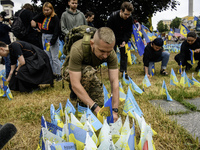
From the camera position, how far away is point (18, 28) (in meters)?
3.85

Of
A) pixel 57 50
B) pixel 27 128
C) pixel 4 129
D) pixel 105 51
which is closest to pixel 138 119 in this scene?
pixel 105 51

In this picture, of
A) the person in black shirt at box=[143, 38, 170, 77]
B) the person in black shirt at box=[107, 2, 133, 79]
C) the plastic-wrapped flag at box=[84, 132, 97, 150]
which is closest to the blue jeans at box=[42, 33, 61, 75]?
the person in black shirt at box=[107, 2, 133, 79]

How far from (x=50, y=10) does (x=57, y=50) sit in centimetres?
91

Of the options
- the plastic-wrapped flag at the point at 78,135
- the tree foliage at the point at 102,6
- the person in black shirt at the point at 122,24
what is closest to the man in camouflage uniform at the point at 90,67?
the plastic-wrapped flag at the point at 78,135

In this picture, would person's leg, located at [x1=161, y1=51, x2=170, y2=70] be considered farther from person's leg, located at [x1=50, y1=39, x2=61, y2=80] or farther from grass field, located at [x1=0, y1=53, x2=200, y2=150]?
person's leg, located at [x1=50, y1=39, x2=61, y2=80]

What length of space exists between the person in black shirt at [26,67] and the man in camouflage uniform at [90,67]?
1.11 m

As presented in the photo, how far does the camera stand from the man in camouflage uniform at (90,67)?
1.58 meters

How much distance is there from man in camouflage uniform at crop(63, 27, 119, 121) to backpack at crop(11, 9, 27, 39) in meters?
2.20

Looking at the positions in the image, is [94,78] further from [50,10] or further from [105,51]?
[50,10]

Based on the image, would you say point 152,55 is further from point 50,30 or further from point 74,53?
point 74,53

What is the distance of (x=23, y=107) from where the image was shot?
2432 millimetres

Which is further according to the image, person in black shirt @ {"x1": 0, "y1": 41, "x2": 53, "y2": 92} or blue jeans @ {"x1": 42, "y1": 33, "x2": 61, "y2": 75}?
blue jeans @ {"x1": 42, "y1": 33, "x2": 61, "y2": 75}

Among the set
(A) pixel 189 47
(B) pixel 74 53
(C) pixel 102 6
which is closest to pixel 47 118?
(B) pixel 74 53

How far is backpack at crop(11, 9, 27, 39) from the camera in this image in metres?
3.84
